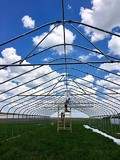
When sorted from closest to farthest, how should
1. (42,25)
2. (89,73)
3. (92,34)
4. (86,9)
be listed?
1. (86,9)
2. (42,25)
3. (92,34)
4. (89,73)

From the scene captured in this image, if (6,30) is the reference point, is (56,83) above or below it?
below

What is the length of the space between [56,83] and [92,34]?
618 centimetres

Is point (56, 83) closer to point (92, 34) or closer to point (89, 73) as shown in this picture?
point (89, 73)

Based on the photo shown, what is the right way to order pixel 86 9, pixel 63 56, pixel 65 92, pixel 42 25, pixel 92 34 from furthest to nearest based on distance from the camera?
pixel 65 92
pixel 63 56
pixel 92 34
pixel 42 25
pixel 86 9

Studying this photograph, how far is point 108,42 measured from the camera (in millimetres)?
9023

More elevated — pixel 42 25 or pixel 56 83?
pixel 42 25

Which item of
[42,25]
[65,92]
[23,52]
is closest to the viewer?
[42,25]

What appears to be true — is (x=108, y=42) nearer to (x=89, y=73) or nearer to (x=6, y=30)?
(x=89, y=73)

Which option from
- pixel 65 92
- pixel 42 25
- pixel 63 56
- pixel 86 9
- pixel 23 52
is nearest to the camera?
pixel 86 9

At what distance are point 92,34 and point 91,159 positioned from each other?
154 inches

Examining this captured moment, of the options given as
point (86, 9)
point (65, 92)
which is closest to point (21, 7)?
point (86, 9)

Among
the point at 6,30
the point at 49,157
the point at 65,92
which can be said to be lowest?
the point at 49,157

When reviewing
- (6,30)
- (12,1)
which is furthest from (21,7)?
(6,30)

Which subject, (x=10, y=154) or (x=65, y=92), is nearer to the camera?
(x=10, y=154)
